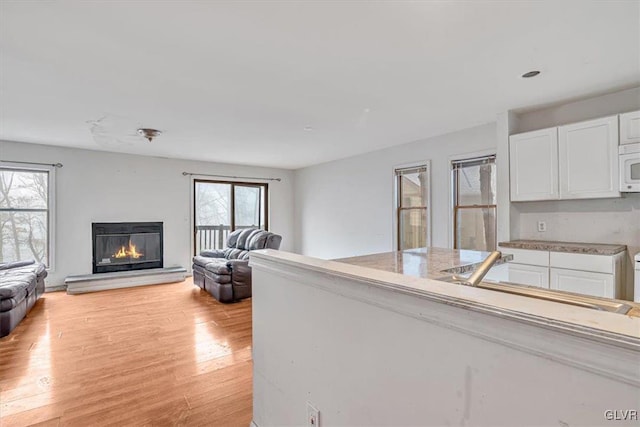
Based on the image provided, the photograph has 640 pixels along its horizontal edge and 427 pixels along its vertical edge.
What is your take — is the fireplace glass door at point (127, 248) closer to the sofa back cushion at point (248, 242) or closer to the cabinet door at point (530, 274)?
the sofa back cushion at point (248, 242)

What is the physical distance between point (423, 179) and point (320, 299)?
4157mm

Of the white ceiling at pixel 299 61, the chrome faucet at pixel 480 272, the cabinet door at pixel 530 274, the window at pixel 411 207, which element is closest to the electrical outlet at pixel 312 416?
the chrome faucet at pixel 480 272

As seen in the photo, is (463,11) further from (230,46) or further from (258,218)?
(258,218)

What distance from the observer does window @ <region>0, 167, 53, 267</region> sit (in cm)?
496

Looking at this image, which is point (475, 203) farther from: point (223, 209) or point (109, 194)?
point (109, 194)

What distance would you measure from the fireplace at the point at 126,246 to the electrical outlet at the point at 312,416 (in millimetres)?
5779

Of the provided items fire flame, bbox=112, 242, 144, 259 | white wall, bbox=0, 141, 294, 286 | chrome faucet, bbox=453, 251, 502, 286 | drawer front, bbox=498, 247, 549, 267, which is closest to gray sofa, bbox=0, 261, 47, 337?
white wall, bbox=0, 141, 294, 286

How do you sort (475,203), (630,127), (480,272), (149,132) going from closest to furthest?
(480,272) → (630,127) → (149,132) → (475,203)

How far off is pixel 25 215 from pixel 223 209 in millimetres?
3328

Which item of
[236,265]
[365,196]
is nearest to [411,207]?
[365,196]

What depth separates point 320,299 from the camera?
1289 millimetres

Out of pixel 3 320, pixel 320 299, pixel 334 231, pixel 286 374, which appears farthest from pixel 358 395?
pixel 334 231

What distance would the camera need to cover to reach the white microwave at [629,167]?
274 centimetres

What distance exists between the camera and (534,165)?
3.44 m
